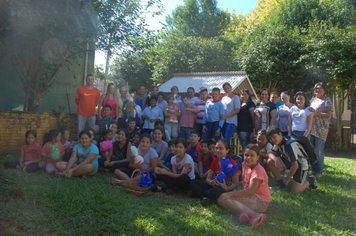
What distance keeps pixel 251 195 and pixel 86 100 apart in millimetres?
4948

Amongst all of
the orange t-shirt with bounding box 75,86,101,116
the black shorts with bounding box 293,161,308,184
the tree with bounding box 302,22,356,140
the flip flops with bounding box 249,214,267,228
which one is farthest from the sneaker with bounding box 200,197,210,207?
the tree with bounding box 302,22,356,140

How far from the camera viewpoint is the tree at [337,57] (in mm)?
11441

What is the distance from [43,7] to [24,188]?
4417mm

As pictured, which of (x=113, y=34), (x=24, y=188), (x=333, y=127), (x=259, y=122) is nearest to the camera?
(x=24, y=188)

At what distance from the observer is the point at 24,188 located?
4516 mm

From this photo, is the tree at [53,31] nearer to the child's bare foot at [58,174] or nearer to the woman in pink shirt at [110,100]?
the woman in pink shirt at [110,100]

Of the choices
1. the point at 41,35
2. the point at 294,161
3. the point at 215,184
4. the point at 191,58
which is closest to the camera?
the point at 215,184

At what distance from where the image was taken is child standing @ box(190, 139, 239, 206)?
425cm

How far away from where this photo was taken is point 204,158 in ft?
18.6

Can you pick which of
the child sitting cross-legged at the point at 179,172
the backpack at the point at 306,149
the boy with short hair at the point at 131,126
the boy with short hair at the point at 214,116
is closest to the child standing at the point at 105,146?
the boy with short hair at the point at 131,126

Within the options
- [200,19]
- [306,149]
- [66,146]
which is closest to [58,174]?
[66,146]

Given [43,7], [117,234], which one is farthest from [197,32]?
[117,234]

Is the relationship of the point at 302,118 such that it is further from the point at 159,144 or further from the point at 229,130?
the point at 159,144

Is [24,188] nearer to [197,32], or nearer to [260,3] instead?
[197,32]
